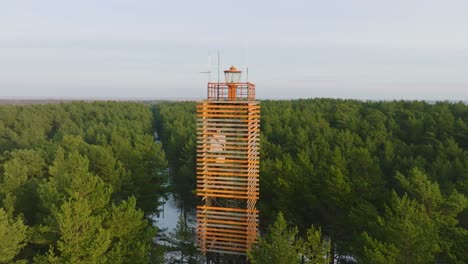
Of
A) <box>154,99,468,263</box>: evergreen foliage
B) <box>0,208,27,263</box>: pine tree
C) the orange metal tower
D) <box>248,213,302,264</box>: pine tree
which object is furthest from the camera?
the orange metal tower

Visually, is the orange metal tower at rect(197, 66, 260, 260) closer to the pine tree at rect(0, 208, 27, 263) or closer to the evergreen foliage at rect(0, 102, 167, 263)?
the evergreen foliage at rect(0, 102, 167, 263)

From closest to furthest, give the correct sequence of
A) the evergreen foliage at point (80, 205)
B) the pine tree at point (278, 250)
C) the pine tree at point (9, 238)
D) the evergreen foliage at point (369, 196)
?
the pine tree at point (278, 250) < the evergreen foliage at point (369, 196) < the pine tree at point (9, 238) < the evergreen foliage at point (80, 205)

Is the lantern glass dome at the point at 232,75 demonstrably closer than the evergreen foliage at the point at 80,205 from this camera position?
No

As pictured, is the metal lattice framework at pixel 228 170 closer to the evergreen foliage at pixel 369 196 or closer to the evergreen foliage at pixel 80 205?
the evergreen foliage at pixel 80 205

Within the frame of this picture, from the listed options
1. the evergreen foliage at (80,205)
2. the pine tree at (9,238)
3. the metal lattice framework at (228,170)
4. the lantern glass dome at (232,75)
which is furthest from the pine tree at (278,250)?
the pine tree at (9,238)

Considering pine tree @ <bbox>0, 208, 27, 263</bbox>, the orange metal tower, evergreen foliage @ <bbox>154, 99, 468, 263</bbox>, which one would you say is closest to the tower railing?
the orange metal tower

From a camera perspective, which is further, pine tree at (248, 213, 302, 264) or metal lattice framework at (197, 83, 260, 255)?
metal lattice framework at (197, 83, 260, 255)
